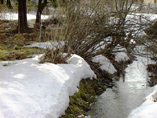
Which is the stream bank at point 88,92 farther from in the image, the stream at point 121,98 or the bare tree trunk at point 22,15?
the bare tree trunk at point 22,15

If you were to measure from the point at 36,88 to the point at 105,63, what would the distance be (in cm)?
691

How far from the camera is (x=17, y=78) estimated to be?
5.82 metres

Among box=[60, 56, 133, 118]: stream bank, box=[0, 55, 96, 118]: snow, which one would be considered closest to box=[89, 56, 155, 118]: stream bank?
box=[60, 56, 133, 118]: stream bank

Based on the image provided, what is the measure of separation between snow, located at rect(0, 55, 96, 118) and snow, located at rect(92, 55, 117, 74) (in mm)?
3585

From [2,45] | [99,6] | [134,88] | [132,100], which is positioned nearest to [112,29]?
[99,6]

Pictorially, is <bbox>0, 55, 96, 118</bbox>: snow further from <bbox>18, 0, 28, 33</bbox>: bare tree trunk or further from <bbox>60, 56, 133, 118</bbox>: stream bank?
<bbox>18, 0, 28, 33</bbox>: bare tree trunk

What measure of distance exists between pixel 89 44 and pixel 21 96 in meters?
6.11

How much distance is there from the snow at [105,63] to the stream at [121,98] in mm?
811

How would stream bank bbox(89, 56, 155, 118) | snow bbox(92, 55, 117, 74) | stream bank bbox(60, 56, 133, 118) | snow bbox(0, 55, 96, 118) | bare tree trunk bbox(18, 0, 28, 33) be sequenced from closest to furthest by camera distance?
snow bbox(0, 55, 96, 118)
stream bank bbox(60, 56, 133, 118)
stream bank bbox(89, 56, 155, 118)
snow bbox(92, 55, 117, 74)
bare tree trunk bbox(18, 0, 28, 33)

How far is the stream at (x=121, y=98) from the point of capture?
7168 mm

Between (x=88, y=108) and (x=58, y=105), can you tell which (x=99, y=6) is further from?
(x=58, y=105)

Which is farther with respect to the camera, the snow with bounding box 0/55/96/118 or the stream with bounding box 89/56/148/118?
the stream with bounding box 89/56/148/118

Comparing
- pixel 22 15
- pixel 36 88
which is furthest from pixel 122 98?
pixel 22 15

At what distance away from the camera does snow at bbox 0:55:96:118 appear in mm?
4359
